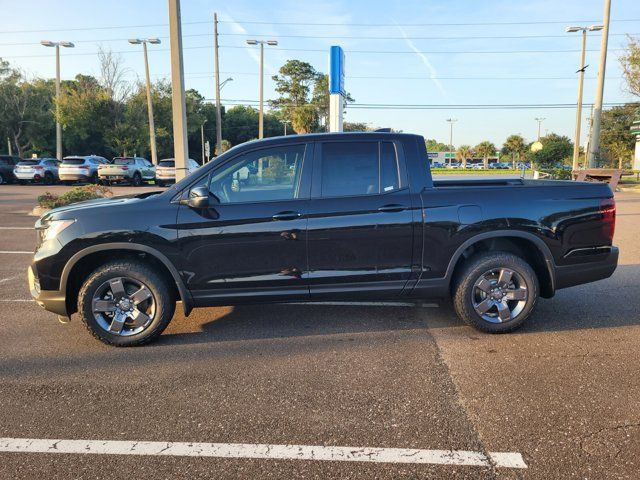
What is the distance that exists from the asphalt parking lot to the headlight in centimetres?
103

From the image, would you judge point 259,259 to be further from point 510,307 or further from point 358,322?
point 510,307

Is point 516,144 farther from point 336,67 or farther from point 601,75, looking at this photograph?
point 336,67

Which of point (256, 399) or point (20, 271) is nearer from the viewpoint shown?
point (256, 399)

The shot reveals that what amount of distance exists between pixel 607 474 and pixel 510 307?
87.2 inches

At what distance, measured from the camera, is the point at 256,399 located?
3.46m

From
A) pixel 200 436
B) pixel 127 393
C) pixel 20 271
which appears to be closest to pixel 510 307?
pixel 200 436

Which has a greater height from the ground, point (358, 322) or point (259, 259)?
point (259, 259)

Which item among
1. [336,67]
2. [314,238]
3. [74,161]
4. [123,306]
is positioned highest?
[336,67]

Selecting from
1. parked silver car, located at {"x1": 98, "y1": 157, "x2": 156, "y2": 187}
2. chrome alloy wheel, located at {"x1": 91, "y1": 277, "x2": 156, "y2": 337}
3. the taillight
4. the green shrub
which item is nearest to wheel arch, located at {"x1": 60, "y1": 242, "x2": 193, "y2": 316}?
chrome alloy wheel, located at {"x1": 91, "y1": 277, "x2": 156, "y2": 337}

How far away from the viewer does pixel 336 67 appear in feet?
40.9

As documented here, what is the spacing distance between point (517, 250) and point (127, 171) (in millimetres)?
24436

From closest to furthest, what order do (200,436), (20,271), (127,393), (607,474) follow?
(607,474) → (200,436) → (127,393) → (20,271)

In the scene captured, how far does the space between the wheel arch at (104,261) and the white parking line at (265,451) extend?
64.0 inches

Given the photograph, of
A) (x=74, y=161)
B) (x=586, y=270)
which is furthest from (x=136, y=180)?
(x=586, y=270)
